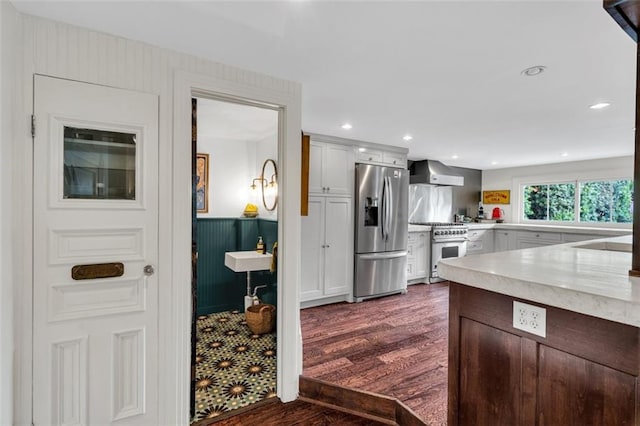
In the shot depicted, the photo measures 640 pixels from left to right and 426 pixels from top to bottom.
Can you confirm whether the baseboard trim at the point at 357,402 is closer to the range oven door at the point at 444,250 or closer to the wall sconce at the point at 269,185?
the wall sconce at the point at 269,185

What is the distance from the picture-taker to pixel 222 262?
355 centimetres

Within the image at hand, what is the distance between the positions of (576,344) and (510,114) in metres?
2.41

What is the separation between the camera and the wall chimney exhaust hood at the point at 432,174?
5.26 metres

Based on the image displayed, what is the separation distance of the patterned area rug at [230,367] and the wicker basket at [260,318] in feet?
0.20

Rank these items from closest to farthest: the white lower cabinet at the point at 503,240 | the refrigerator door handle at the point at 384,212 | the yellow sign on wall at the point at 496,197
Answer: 1. the refrigerator door handle at the point at 384,212
2. the white lower cabinet at the point at 503,240
3. the yellow sign on wall at the point at 496,197

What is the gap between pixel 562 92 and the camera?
2223 mm

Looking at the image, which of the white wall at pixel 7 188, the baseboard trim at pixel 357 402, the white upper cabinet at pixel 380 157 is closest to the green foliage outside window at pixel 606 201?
the white upper cabinet at pixel 380 157

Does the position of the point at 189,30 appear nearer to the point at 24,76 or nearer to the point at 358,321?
the point at 24,76

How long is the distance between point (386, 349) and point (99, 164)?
251 centimetres

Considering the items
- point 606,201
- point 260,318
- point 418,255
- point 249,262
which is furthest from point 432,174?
point 260,318

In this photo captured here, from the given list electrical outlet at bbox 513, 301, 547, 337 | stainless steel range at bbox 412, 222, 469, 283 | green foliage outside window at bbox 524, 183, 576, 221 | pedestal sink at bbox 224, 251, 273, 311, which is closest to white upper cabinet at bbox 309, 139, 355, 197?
pedestal sink at bbox 224, 251, 273, 311

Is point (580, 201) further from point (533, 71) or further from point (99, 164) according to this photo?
point (99, 164)

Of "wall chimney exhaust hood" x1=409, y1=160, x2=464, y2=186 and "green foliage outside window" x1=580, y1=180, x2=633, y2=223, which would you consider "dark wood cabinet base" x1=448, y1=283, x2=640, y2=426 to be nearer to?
"wall chimney exhaust hood" x1=409, y1=160, x2=464, y2=186

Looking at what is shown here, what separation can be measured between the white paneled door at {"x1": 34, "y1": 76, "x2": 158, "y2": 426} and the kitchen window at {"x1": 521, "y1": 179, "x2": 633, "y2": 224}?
6071 mm
